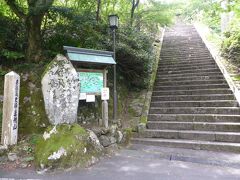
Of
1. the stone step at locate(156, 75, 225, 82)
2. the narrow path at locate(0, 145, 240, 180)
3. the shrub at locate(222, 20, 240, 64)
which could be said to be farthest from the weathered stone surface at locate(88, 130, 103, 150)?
the shrub at locate(222, 20, 240, 64)

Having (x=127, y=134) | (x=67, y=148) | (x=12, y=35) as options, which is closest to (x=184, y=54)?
(x=127, y=134)

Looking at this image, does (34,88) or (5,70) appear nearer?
(34,88)

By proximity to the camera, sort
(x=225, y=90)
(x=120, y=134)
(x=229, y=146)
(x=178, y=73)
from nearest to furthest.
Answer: (x=229, y=146) < (x=120, y=134) < (x=225, y=90) < (x=178, y=73)

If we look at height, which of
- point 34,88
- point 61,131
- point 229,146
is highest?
point 34,88

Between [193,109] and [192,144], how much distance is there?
1618mm

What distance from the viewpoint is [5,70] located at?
6574 mm

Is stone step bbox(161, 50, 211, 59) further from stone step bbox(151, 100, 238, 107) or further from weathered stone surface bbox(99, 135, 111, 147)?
weathered stone surface bbox(99, 135, 111, 147)

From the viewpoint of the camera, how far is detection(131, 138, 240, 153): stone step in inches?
215

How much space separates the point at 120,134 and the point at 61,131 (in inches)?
70.7

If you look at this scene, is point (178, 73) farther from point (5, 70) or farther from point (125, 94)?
point (5, 70)

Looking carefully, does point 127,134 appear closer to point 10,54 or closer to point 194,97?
point 194,97

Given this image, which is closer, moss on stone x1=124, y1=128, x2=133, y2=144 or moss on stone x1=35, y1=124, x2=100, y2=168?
moss on stone x1=35, y1=124, x2=100, y2=168

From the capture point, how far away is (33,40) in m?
6.79

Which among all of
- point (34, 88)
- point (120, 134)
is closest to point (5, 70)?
point (34, 88)
